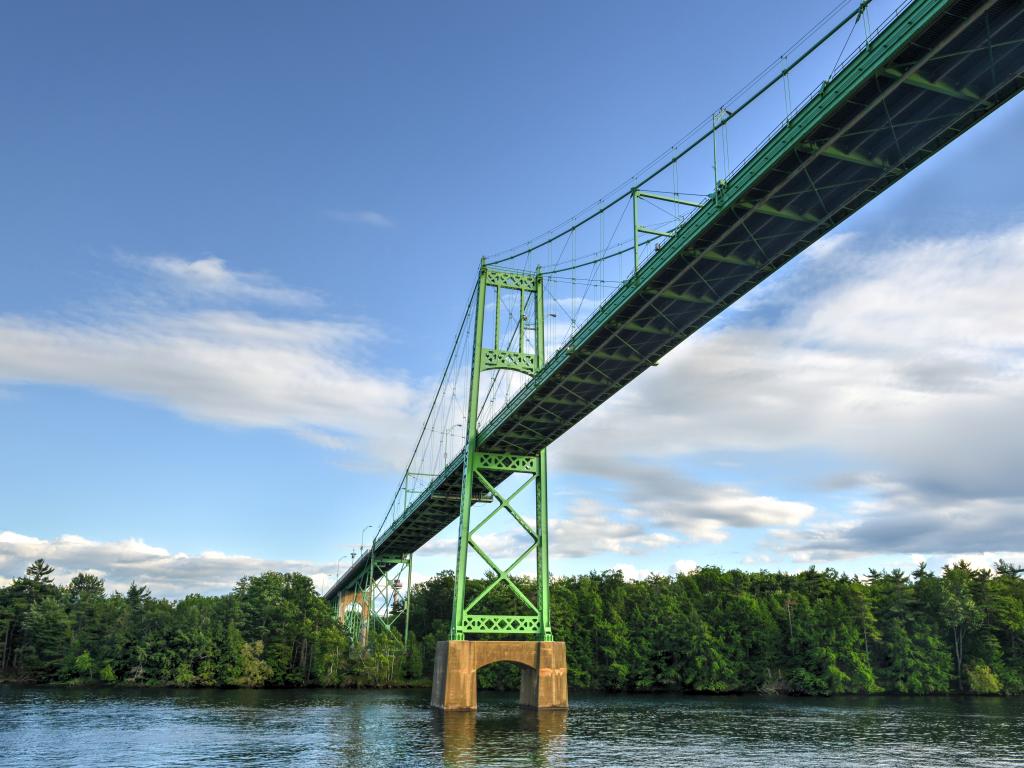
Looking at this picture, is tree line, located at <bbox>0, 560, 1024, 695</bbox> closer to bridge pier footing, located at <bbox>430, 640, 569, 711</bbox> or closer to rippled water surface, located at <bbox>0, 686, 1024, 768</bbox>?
rippled water surface, located at <bbox>0, 686, 1024, 768</bbox>

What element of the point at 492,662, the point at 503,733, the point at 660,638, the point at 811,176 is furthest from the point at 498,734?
the point at 660,638

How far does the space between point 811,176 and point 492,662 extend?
3377 centimetres

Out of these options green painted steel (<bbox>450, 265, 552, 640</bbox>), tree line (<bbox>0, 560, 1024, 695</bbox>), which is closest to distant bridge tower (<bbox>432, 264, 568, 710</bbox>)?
green painted steel (<bbox>450, 265, 552, 640</bbox>)

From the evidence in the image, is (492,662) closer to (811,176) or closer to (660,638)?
(811,176)

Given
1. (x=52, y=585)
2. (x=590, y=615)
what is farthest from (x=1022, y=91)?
(x=52, y=585)

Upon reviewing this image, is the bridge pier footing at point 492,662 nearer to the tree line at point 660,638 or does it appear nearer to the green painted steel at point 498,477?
the green painted steel at point 498,477

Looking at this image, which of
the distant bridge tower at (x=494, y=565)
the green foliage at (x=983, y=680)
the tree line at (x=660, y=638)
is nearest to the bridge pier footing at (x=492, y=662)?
the distant bridge tower at (x=494, y=565)

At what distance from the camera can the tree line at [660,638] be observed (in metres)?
73.2

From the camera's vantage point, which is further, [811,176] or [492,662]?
[492,662]

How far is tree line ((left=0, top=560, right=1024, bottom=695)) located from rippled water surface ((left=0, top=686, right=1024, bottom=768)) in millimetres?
12058

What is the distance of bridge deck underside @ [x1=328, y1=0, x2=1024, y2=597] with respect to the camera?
67.6 ft

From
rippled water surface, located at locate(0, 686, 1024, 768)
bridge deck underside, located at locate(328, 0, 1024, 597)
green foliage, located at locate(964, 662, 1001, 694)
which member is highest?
bridge deck underside, located at locate(328, 0, 1024, 597)

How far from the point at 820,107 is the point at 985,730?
114 feet

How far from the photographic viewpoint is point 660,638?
79.8m
